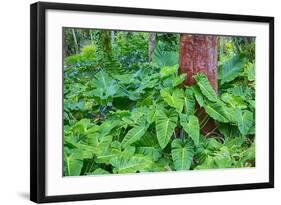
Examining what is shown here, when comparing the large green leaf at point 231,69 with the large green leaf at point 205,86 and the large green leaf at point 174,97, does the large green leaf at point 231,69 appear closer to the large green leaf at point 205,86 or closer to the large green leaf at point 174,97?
the large green leaf at point 205,86

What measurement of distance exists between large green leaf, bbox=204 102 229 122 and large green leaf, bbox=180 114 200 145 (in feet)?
0.35

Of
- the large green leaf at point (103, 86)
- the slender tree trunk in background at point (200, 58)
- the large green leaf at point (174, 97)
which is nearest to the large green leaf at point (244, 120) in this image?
the slender tree trunk in background at point (200, 58)

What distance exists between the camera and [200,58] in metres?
4.93

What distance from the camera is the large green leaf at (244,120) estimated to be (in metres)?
5.04

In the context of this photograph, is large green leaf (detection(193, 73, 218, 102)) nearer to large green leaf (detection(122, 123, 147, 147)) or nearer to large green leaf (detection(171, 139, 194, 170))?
large green leaf (detection(171, 139, 194, 170))

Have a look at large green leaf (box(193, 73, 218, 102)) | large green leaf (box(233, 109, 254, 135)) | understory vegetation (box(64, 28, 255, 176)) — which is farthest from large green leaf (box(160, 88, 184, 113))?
large green leaf (box(233, 109, 254, 135))

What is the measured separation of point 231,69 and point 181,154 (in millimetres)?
631

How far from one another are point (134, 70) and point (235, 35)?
714mm

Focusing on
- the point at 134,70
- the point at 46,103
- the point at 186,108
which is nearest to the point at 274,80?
the point at 186,108

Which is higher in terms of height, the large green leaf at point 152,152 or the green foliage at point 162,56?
the green foliage at point 162,56

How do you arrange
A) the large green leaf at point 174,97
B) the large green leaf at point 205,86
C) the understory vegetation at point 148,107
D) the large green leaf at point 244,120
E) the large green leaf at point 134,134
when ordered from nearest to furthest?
the understory vegetation at point 148,107 < the large green leaf at point 134,134 < the large green leaf at point 174,97 < the large green leaf at point 205,86 < the large green leaf at point 244,120

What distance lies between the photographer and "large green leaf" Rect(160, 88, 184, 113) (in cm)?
480

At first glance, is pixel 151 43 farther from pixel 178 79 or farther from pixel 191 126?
pixel 191 126

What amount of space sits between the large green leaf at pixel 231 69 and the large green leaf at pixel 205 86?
3.8 inches
